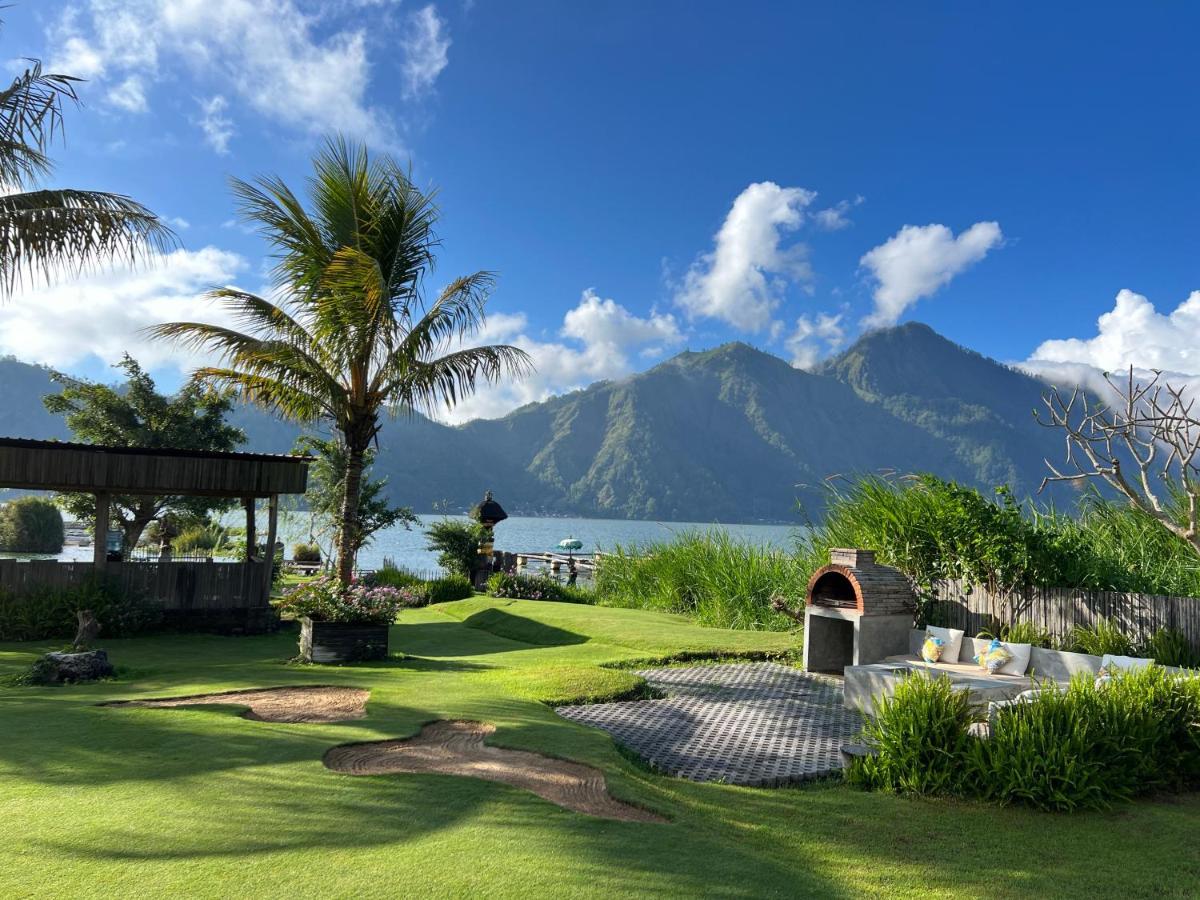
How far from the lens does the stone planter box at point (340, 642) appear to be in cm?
989

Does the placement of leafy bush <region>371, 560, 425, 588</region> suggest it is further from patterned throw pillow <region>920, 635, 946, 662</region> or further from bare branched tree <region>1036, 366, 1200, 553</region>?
bare branched tree <region>1036, 366, 1200, 553</region>

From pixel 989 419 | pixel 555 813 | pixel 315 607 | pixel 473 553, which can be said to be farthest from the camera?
pixel 989 419

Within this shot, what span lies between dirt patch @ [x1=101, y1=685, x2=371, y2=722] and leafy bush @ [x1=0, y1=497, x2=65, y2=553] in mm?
34870

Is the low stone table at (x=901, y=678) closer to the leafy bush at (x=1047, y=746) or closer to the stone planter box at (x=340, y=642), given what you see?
the leafy bush at (x=1047, y=746)

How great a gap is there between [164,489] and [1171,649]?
46.4 feet

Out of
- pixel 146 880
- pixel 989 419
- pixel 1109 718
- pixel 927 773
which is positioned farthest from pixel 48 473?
pixel 989 419

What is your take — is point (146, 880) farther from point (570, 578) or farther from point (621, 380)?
point (621, 380)

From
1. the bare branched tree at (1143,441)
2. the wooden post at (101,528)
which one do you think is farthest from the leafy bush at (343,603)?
the bare branched tree at (1143,441)

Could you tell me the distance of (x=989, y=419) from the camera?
577ft

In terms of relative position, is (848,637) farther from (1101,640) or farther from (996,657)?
(1101,640)

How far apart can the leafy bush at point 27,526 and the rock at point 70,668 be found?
32822mm

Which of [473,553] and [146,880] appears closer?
[146,880]

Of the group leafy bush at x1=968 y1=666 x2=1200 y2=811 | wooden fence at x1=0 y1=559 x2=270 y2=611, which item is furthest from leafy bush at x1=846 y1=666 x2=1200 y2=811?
wooden fence at x1=0 y1=559 x2=270 y2=611

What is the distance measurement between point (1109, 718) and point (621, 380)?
174 meters
